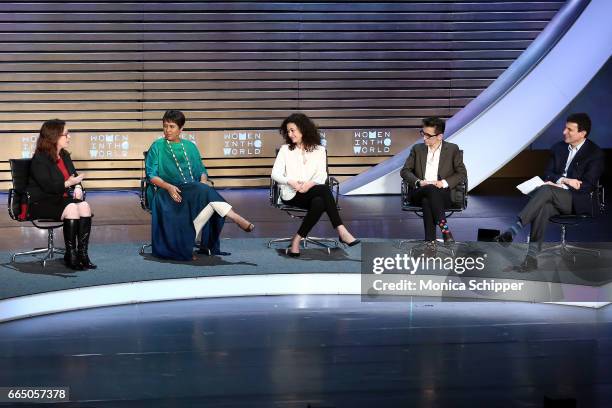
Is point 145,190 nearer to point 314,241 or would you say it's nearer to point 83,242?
point 83,242

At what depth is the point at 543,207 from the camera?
6809 mm

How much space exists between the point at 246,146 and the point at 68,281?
6212 millimetres

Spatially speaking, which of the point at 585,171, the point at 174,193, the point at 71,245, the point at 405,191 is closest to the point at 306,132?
the point at 405,191

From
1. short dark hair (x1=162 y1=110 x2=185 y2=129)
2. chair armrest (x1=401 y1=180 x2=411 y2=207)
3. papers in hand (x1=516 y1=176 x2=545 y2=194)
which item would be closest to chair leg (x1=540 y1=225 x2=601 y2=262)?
papers in hand (x1=516 y1=176 x2=545 y2=194)

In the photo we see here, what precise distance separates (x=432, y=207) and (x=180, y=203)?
172 centimetres

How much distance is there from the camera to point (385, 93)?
1229 centimetres

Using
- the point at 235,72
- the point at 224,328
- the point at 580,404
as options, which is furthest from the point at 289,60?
the point at 580,404

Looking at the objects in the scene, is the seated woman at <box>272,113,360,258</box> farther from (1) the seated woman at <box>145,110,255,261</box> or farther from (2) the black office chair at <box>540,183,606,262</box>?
(2) the black office chair at <box>540,183,606,262</box>

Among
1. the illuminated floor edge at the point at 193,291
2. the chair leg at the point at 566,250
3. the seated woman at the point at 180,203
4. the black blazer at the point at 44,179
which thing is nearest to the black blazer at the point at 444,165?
the chair leg at the point at 566,250

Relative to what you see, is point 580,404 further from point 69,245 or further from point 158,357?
point 69,245

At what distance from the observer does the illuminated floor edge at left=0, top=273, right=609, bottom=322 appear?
18.7 ft

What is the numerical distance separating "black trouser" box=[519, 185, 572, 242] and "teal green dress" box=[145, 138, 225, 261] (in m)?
2.07

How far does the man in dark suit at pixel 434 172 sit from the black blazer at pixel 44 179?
7.80ft

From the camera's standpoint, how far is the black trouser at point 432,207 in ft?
23.0
